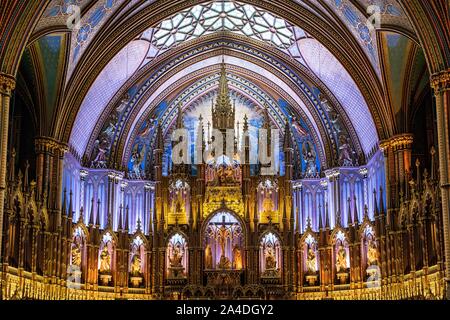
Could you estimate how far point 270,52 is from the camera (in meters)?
34.4

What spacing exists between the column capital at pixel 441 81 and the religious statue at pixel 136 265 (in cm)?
1571

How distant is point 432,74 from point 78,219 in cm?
1579

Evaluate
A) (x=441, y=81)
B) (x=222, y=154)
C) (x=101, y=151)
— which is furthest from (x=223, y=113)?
(x=441, y=81)

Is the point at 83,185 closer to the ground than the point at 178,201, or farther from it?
farther from it

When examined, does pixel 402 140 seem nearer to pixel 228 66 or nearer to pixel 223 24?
pixel 223 24

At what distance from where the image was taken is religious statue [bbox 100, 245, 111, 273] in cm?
3153

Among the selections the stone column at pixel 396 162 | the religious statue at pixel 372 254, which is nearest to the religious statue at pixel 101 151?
the religious statue at pixel 372 254

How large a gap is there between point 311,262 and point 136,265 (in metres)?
7.76

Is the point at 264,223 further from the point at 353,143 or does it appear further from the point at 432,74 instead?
the point at 432,74

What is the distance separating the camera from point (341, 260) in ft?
103

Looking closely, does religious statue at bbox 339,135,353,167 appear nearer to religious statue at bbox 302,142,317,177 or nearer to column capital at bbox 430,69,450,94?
religious statue at bbox 302,142,317,177

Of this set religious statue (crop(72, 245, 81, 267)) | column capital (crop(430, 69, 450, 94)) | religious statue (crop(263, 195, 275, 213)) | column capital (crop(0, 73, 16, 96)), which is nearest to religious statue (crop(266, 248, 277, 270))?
religious statue (crop(263, 195, 275, 213))

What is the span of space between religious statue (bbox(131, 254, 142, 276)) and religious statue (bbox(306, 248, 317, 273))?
7476 millimetres

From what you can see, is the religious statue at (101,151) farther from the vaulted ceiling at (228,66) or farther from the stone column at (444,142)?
the stone column at (444,142)
